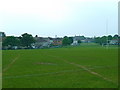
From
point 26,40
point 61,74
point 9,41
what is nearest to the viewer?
point 61,74

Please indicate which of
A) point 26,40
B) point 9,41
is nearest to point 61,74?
point 9,41

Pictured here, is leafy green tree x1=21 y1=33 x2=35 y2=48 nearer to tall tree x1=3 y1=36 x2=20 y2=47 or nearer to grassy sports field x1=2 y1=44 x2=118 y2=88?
tall tree x1=3 y1=36 x2=20 y2=47

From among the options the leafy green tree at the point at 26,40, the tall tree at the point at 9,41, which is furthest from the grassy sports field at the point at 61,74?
the leafy green tree at the point at 26,40

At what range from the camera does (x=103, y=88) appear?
945 cm

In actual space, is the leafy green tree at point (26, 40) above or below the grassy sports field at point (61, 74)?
above

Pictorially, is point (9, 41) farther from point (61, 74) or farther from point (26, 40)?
point (61, 74)

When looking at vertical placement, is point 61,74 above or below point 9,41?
below

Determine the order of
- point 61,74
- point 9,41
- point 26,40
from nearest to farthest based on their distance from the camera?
point 61,74 → point 9,41 → point 26,40

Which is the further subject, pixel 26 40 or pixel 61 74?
pixel 26 40

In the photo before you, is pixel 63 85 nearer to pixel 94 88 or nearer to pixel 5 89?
pixel 94 88

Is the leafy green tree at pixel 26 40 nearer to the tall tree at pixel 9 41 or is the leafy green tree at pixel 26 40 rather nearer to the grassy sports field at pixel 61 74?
the tall tree at pixel 9 41

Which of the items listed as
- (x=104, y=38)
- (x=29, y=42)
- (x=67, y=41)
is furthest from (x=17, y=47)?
(x=104, y=38)

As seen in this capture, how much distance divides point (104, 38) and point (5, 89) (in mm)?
121941

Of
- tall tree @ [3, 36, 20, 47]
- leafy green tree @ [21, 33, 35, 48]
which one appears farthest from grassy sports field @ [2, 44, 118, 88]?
leafy green tree @ [21, 33, 35, 48]
